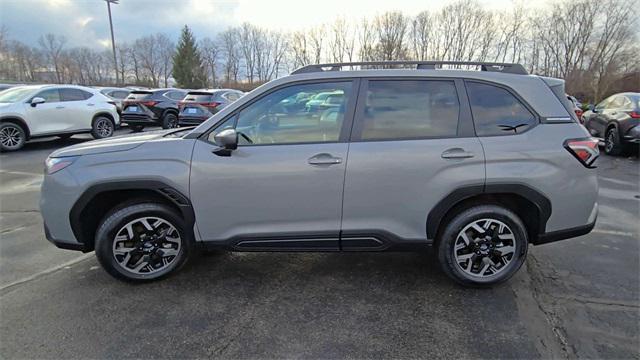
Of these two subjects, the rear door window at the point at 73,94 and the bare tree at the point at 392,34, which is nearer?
the rear door window at the point at 73,94

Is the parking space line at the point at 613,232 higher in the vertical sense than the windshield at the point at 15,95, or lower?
lower

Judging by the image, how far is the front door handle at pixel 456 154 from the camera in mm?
2785

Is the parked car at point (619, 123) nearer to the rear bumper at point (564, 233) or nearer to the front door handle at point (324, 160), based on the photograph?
the rear bumper at point (564, 233)

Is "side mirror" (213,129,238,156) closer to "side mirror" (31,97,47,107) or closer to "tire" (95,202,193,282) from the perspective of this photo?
"tire" (95,202,193,282)

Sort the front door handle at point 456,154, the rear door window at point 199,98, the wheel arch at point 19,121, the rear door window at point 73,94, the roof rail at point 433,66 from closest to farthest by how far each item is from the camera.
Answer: the front door handle at point 456,154 < the roof rail at point 433,66 < the wheel arch at point 19,121 < the rear door window at point 73,94 < the rear door window at point 199,98

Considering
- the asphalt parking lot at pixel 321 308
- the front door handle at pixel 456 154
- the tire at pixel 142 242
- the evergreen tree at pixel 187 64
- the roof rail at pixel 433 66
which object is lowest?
the asphalt parking lot at pixel 321 308

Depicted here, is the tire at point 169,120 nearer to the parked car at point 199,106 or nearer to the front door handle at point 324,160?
the parked car at point 199,106

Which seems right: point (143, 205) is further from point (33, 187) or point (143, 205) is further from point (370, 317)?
point (33, 187)

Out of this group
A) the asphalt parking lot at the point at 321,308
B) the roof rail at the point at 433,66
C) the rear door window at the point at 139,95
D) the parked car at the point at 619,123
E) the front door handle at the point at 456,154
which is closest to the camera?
the asphalt parking lot at the point at 321,308

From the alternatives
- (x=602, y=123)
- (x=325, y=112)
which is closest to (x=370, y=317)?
(x=325, y=112)

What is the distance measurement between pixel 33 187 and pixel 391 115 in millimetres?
6613

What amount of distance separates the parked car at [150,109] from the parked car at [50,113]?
167cm

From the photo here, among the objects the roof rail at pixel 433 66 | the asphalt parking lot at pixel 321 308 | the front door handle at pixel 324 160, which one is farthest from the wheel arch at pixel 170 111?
the front door handle at pixel 324 160

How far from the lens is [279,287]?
3.06 meters
